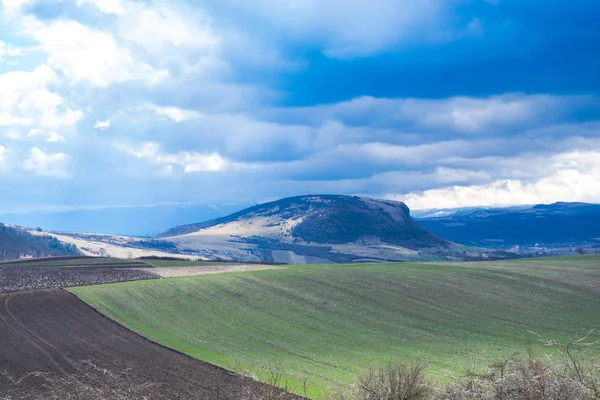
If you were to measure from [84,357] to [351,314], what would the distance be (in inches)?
1102

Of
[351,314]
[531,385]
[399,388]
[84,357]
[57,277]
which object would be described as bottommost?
[84,357]

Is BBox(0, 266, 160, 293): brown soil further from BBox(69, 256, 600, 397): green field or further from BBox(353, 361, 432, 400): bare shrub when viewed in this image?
BBox(353, 361, 432, 400): bare shrub

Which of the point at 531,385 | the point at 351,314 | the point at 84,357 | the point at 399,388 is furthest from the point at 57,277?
the point at 531,385

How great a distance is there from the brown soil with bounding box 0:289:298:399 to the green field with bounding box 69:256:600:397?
232cm

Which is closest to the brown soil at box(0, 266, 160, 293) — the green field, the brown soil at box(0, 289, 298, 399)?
the green field

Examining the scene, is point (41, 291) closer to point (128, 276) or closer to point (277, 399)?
point (128, 276)

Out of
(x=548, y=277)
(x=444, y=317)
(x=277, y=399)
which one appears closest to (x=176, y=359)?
(x=277, y=399)

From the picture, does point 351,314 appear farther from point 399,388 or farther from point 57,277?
point 399,388

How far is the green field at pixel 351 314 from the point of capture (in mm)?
46938

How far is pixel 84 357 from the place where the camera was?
4378cm

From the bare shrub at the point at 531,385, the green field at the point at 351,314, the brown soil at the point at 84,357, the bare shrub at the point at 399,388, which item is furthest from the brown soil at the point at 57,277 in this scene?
the bare shrub at the point at 531,385

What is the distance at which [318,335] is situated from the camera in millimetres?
54406

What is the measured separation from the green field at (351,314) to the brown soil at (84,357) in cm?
232

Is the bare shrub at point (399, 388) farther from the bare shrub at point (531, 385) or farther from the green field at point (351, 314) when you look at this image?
the green field at point (351, 314)
